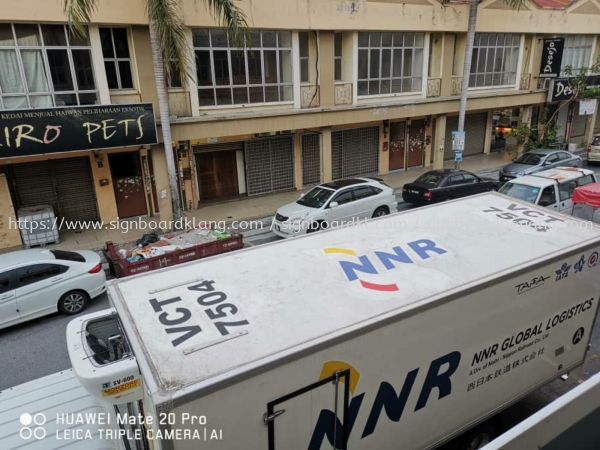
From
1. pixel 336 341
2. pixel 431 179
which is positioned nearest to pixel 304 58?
pixel 431 179

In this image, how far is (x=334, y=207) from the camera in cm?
1394

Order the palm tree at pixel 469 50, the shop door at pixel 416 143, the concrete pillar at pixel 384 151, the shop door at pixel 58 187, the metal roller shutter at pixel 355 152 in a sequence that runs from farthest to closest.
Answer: the shop door at pixel 416 143 → the concrete pillar at pixel 384 151 → the metal roller shutter at pixel 355 152 → the palm tree at pixel 469 50 → the shop door at pixel 58 187

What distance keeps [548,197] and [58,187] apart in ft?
50.0

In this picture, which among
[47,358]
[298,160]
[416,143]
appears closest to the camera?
[47,358]

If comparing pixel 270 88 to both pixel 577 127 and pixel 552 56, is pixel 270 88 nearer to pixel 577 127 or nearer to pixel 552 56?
pixel 552 56

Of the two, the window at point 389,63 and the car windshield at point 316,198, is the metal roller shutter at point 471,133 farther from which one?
the car windshield at point 316,198

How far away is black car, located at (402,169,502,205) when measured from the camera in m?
15.8

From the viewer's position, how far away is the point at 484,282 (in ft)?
16.1

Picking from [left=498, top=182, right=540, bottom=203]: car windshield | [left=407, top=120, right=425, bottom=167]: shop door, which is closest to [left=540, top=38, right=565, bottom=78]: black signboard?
[left=407, top=120, right=425, bottom=167]: shop door

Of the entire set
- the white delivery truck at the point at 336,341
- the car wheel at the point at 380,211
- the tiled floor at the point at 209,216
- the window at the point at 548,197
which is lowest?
the tiled floor at the point at 209,216

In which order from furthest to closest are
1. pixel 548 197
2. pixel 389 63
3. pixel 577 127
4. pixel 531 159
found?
pixel 577 127, pixel 389 63, pixel 531 159, pixel 548 197

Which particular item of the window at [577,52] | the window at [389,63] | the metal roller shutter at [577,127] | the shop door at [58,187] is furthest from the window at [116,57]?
the metal roller shutter at [577,127]

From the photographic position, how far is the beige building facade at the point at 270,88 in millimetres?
13977

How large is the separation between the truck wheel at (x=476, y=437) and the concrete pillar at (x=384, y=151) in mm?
17604
